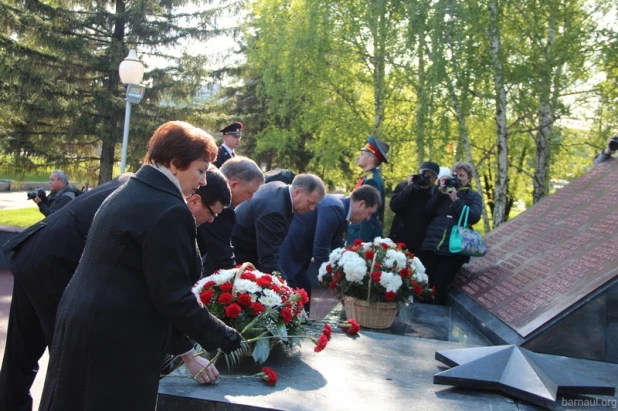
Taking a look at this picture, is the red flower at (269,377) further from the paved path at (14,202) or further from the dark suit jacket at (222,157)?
the paved path at (14,202)

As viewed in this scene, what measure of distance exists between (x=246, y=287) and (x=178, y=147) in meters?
1.10

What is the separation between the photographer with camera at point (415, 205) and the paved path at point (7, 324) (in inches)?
137

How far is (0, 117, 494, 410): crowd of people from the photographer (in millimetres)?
2129

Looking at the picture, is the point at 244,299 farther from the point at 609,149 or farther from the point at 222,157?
the point at 609,149

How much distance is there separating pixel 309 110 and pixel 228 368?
13767 mm

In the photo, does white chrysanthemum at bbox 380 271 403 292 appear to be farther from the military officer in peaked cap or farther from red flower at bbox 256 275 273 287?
the military officer in peaked cap

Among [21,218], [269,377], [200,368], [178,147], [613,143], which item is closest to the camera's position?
[178,147]

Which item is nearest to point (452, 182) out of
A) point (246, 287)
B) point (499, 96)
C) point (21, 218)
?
point (246, 287)

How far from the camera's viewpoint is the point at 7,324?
584 centimetres

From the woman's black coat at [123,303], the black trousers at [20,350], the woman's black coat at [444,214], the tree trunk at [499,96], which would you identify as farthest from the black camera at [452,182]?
the tree trunk at [499,96]

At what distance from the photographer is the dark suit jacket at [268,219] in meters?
4.30

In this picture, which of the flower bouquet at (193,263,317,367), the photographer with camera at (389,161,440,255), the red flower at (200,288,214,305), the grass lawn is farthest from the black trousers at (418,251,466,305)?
the grass lawn

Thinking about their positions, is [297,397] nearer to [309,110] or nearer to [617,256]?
[617,256]

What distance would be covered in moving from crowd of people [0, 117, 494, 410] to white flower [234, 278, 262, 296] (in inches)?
15.5
